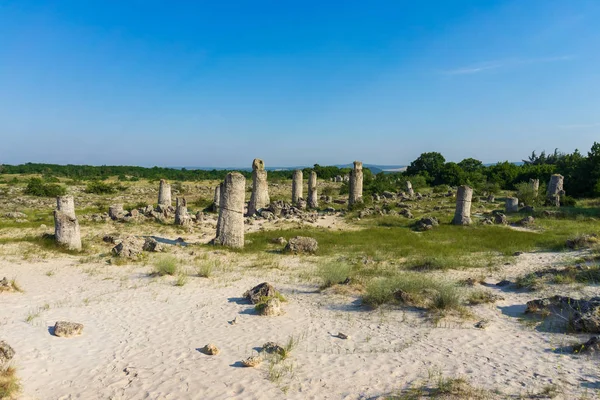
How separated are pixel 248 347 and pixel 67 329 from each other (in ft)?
10.9

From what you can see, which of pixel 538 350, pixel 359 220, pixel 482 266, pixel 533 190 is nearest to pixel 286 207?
pixel 359 220

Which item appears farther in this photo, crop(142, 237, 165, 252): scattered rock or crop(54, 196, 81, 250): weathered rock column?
crop(142, 237, 165, 252): scattered rock

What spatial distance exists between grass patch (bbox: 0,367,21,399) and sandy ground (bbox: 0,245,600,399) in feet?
0.46

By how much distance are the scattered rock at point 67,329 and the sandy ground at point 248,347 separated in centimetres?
14

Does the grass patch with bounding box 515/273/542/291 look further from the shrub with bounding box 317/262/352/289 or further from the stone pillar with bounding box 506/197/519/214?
the stone pillar with bounding box 506/197/519/214

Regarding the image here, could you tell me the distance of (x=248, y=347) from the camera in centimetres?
655

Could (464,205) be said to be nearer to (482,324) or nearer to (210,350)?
(482,324)

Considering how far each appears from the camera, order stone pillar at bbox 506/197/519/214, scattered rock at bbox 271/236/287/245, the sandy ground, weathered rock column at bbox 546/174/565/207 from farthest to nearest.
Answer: weathered rock column at bbox 546/174/565/207 < stone pillar at bbox 506/197/519/214 < scattered rock at bbox 271/236/287/245 < the sandy ground

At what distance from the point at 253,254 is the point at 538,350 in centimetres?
977

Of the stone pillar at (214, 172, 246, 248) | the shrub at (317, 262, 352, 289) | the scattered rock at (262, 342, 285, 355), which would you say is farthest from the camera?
the stone pillar at (214, 172, 246, 248)

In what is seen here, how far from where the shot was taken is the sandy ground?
17.1 ft

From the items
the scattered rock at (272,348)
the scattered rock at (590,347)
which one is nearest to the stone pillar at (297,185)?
the scattered rock at (272,348)

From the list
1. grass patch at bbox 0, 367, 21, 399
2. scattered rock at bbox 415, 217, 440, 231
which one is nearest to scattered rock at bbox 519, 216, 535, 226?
scattered rock at bbox 415, 217, 440, 231

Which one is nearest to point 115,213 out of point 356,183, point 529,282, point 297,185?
point 297,185
